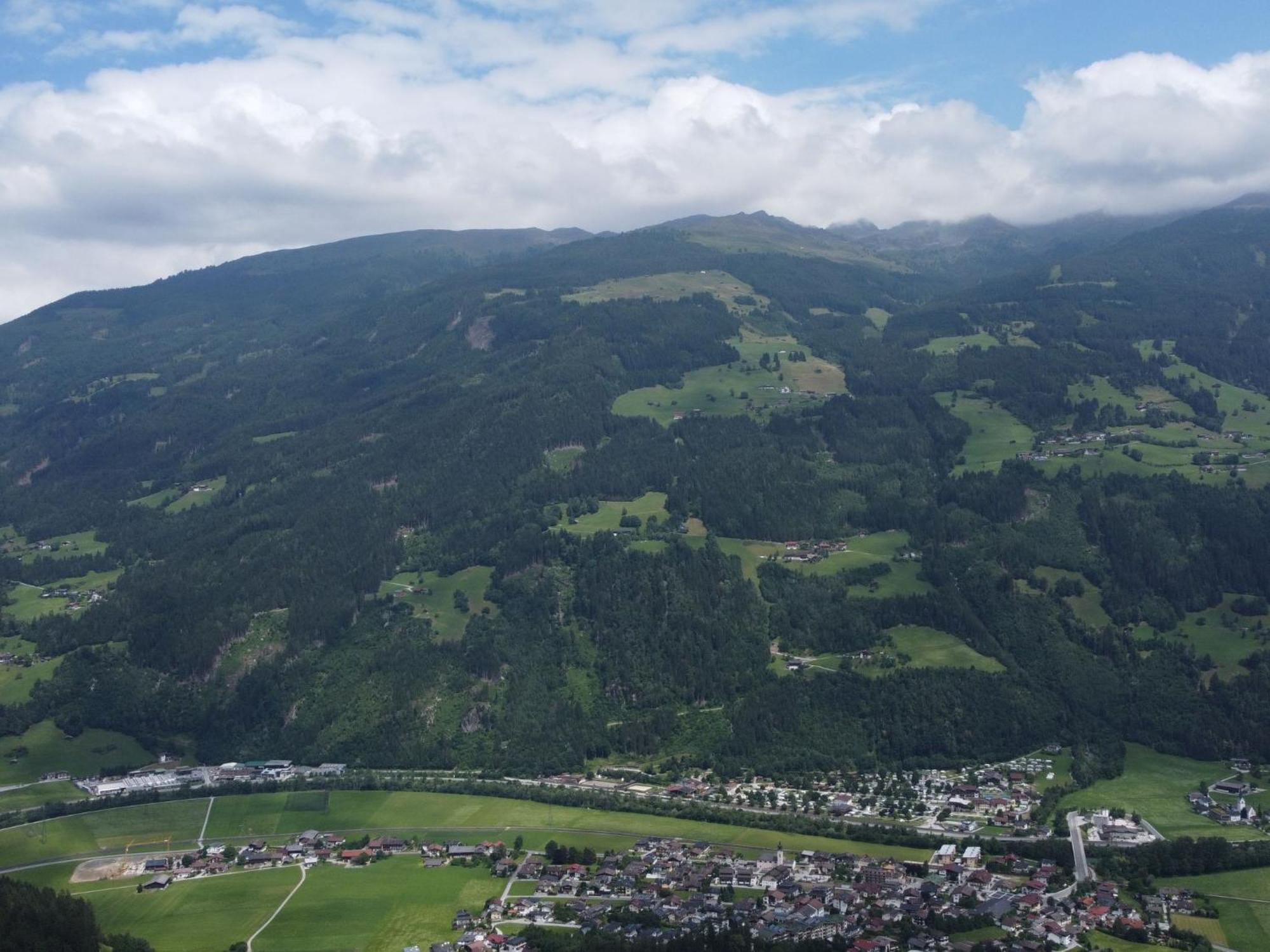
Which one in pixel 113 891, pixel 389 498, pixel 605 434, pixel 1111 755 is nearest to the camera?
pixel 113 891

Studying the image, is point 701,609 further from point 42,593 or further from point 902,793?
point 42,593

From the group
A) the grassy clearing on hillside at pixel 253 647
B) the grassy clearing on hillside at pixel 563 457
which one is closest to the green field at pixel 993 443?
the grassy clearing on hillside at pixel 563 457

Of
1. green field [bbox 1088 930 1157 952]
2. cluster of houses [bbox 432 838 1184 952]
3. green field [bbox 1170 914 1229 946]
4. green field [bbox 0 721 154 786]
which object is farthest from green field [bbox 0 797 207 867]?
green field [bbox 1170 914 1229 946]

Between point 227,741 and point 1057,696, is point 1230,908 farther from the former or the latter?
point 227,741

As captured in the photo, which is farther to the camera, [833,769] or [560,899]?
[833,769]

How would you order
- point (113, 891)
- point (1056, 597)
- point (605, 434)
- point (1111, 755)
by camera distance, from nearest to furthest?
point (113, 891), point (1111, 755), point (1056, 597), point (605, 434)

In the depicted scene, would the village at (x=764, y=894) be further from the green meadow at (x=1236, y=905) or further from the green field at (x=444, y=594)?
the green field at (x=444, y=594)

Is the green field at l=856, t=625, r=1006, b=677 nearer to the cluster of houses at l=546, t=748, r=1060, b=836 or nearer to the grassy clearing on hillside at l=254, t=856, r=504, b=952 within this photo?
the cluster of houses at l=546, t=748, r=1060, b=836

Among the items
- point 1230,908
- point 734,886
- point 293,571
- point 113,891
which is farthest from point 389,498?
point 1230,908
